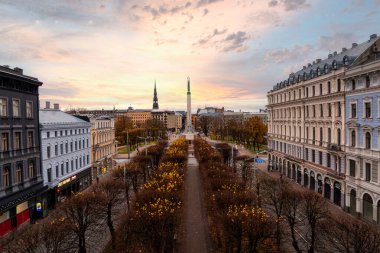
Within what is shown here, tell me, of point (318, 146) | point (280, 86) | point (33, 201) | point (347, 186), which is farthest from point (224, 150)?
point (33, 201)

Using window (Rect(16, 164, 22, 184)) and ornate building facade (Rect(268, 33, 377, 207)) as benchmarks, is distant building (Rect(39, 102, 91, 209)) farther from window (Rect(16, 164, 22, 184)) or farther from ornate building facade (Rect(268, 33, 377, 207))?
ornate building facade (Rect(268, 33, 377, 207))

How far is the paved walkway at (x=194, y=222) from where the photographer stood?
105ft

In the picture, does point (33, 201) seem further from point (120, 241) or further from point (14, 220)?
point (120, 241)

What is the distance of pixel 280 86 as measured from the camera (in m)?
73.1

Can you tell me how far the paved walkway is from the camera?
105 ft

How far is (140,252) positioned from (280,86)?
183 feet

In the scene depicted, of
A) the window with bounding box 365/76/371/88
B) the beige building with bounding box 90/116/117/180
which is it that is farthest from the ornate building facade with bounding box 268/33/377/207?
the beige building with bounding box 90/116/117/180

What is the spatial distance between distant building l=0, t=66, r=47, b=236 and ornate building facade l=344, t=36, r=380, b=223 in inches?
1514

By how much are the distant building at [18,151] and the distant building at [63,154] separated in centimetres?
276

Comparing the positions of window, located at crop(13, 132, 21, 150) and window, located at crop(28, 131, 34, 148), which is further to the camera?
window, located at crop(28, 131, 34, 148)

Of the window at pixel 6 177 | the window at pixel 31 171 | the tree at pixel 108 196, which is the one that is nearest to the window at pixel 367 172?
the tree at pixel 108 196

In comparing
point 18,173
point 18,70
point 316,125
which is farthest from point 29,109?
point 316,125

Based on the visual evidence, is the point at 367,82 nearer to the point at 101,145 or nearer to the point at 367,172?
the point at 367,172

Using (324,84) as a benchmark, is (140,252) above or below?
below
